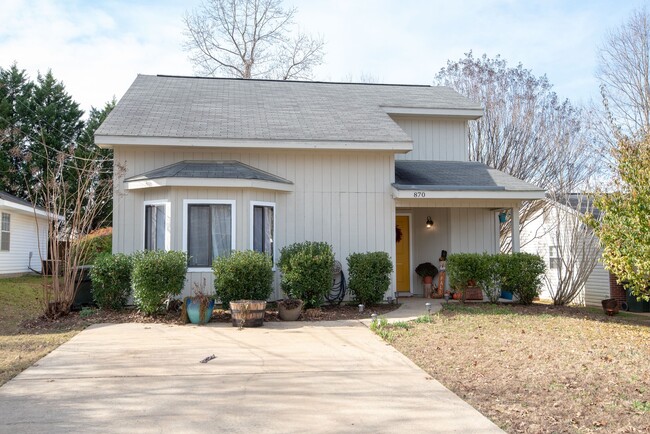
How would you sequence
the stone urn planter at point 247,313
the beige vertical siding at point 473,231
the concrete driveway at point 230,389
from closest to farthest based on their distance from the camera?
the concrete driveway at point 230,389 < the stone urn planter at point 247,313 < the beige vertical siding at point 473,231

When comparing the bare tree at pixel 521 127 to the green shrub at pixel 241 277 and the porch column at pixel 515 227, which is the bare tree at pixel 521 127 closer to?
the porch column at pixel 515 227

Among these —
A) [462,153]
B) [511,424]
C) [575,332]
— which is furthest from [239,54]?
[511,424]

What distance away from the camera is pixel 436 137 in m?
15.2

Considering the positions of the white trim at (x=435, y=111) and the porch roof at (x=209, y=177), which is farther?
the white trim at (x=435, y=111)

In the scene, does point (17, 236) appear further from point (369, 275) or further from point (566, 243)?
point (566, 243)

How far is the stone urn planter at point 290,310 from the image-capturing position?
33.0 ft

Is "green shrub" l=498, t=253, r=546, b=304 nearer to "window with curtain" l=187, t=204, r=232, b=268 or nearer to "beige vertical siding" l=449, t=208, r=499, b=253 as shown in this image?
"beige vertical siding" l=449, t=208, r=499, b=253

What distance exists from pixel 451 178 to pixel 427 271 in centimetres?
258

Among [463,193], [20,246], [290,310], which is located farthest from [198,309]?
Result: [20,246]

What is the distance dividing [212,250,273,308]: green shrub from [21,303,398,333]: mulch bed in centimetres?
48

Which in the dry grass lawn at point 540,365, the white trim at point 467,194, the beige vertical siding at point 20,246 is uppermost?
the white trim at point 467,194

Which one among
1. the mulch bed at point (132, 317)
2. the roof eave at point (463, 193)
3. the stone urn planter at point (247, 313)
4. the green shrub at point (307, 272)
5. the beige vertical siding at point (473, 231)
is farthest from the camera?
the beige vertical siding at point (473, 231)

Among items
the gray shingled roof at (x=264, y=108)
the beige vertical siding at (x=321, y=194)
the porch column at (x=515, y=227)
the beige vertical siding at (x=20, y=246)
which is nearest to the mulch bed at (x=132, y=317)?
the beige vertical siding at (x=321, y=194)

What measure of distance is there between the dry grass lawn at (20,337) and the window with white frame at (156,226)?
2.58m
